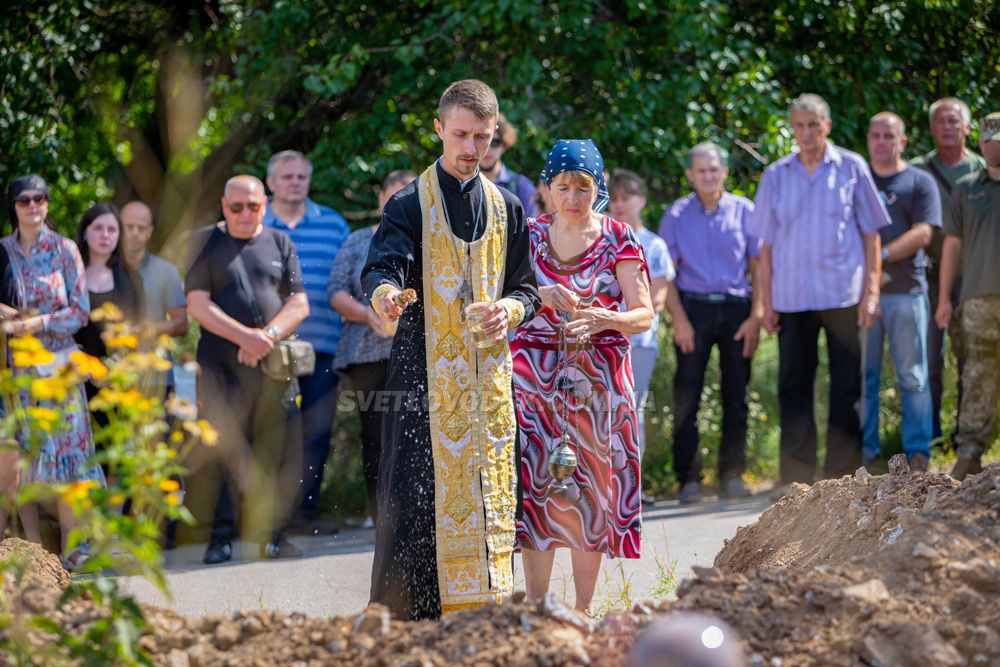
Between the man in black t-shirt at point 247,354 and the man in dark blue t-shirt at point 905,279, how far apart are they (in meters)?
4.12

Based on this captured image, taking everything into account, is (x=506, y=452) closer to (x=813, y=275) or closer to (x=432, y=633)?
(x=432, y=633)

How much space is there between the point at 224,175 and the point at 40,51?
1745 millimetres

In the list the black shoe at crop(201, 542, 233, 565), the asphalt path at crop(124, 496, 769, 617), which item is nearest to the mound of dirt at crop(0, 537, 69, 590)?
the asphalt path at crop(124, 496, 769, 617)

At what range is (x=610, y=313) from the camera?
586cm

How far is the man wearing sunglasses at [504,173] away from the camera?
847cm

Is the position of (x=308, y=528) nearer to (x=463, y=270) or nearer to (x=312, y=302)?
(x=312, y=302)

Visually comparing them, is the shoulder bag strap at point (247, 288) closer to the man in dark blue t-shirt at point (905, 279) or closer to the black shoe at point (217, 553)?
the black shoe at point (217, 553)

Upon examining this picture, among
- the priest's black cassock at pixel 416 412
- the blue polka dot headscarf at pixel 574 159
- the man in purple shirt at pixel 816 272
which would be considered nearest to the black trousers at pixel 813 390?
the man in purple shirt at pixel 816 272

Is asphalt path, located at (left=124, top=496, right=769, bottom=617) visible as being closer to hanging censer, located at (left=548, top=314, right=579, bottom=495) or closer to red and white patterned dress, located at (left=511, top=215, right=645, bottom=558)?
red and white patterned dress, located at (left=511, top=215, right=645, bottom=558)

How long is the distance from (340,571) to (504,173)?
2.75 metres

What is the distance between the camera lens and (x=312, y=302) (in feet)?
29.7

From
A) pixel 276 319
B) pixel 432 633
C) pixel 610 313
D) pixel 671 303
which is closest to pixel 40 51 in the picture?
pixel 276 319

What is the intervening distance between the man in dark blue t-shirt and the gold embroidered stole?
493 centimetres

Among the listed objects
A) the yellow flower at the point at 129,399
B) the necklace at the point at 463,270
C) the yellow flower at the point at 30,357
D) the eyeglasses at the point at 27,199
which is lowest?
the yellow flower at the point at 129,399
